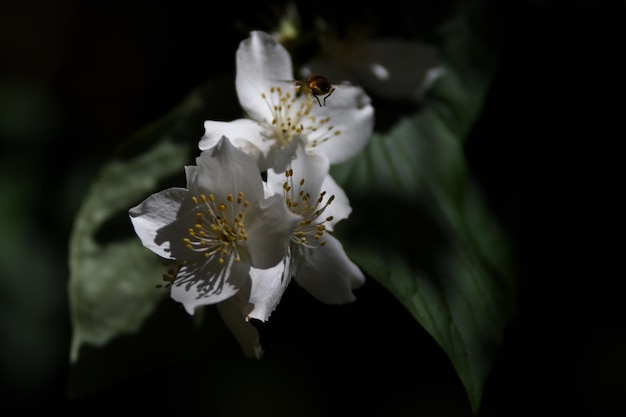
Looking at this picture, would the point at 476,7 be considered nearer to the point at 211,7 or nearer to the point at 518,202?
the point at 518,202

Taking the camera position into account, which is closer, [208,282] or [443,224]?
[208,282]

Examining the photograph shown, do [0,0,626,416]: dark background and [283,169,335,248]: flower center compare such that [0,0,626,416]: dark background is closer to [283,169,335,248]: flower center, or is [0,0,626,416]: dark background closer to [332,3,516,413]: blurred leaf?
[332,3,516,413]: blurred leaf

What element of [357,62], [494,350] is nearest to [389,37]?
[357,62]

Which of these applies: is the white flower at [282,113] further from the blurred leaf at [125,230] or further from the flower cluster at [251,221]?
the blurred leaf at [125,230]

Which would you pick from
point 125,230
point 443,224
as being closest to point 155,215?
point 125,230

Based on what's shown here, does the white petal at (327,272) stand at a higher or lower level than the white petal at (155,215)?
lower

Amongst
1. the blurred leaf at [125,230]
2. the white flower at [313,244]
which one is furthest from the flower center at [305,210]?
the blurred leaf at [125,230]

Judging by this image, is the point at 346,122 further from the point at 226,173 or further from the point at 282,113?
the point at 226,173
